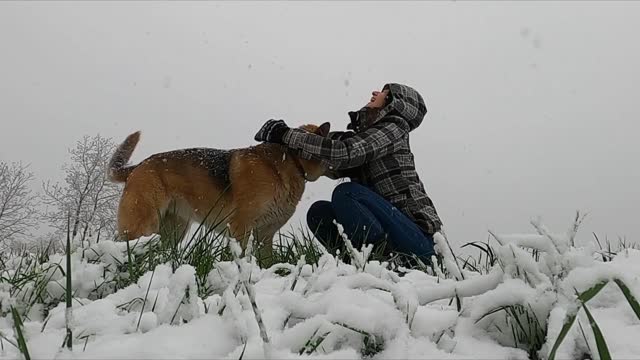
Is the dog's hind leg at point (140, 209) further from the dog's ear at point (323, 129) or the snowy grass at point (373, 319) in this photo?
the snowy grass at point (373, 319)

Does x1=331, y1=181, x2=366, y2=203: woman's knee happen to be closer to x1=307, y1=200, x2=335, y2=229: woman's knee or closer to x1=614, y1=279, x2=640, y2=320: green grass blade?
x1=307, y1=200, x2=335, y2=229: woman's knee

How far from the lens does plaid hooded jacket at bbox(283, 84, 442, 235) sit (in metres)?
3.92

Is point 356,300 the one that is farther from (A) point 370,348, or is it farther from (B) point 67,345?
(B) point 67,345

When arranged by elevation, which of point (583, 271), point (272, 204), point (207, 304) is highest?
point (583, 271)

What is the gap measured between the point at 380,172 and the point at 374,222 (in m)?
0.53

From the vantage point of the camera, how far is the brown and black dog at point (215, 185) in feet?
15.8

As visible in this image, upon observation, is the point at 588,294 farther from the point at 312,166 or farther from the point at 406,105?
the point at 312,166

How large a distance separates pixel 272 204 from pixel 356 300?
3921mm

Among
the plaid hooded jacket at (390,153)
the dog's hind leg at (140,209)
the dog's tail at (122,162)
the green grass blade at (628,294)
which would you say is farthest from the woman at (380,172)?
the green grass blade at (628,294)

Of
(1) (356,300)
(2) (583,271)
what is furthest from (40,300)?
(2) (583,271)

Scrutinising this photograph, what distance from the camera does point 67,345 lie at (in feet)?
3.00

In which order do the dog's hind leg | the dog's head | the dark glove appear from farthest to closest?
the dog's head → the dog's hind leg → the dark glove

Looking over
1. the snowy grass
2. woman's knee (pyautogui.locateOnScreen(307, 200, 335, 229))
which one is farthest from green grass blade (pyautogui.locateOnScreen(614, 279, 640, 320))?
woman's knee (pyautogui.locateOnScreen(307, 200, 335, 229))

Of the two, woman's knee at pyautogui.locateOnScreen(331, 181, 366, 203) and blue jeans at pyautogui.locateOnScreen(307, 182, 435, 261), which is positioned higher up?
woman's knee at pyautogui.locateOnScreen(331, 181, 366, 203)
